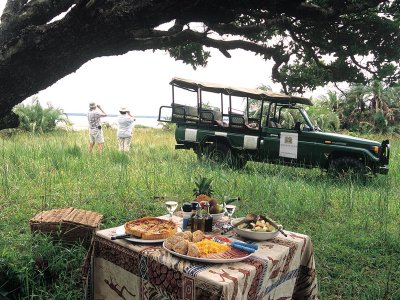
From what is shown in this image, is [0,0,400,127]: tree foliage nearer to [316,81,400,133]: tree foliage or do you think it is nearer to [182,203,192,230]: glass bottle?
[182,203,192,230]: glass bottle

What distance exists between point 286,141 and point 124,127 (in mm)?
5234

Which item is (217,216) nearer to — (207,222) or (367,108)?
(207,222)

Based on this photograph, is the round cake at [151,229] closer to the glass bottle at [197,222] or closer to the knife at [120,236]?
the knife at [120,236]

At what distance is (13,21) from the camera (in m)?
3.67

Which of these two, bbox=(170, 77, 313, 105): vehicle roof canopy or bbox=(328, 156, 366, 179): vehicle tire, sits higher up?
bbox=(170, 77, 313, 105): vehicle roof canopy

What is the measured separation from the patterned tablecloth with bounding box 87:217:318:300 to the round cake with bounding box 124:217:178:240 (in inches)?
2.9

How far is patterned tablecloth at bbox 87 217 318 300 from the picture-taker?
2.41 metres

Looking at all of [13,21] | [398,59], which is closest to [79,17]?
[13,21]

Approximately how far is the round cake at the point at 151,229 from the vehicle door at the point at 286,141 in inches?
300

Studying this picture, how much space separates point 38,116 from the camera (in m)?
20.6

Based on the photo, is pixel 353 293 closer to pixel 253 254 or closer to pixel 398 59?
pixel 253 254

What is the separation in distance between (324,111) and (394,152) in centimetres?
917

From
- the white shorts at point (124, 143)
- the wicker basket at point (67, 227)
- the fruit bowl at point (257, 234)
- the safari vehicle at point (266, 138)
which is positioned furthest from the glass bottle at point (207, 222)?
the white shorts at point (124, 143)

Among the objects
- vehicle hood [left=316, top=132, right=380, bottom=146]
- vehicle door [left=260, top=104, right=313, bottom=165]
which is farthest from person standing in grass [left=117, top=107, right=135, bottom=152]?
vehicle hood [left=316, top=132, right=380, bottom=146]
